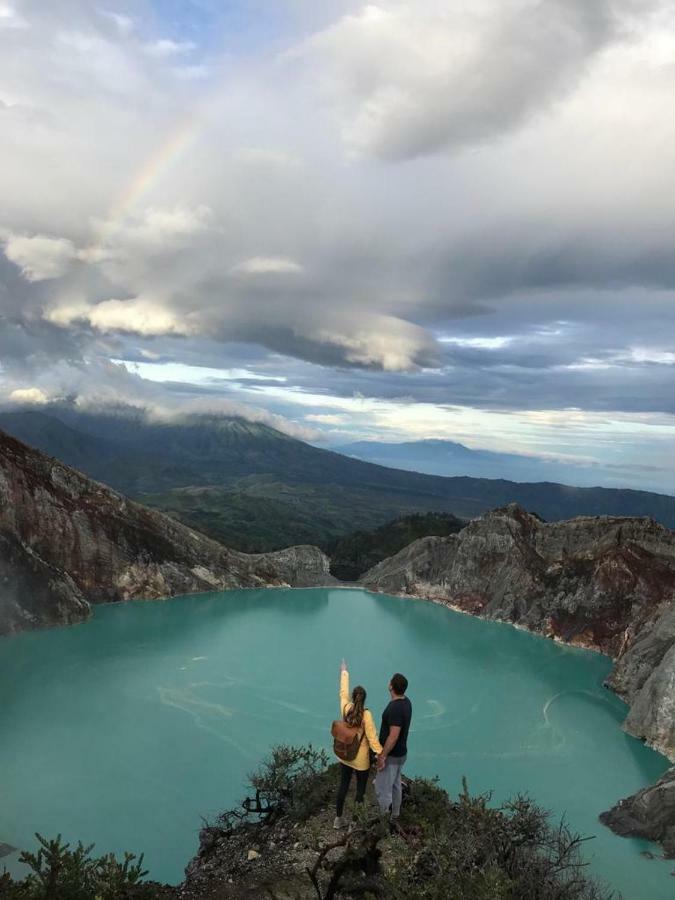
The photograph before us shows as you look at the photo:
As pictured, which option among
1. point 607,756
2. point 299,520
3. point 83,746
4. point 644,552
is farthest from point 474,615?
point 299,520

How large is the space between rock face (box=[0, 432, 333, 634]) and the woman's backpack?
51.1 meters

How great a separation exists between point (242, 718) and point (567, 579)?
4625 cm

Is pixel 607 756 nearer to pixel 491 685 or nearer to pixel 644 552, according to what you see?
pixel 491 685

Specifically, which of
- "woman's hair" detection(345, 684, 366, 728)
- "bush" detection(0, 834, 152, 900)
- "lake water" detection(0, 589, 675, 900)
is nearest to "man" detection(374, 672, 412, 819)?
"woman's hair" detection(345, 684, 366, 728)

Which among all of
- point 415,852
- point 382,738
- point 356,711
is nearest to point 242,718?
point 415,852

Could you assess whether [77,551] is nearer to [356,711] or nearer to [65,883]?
[65,883]

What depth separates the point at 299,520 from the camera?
197 metres

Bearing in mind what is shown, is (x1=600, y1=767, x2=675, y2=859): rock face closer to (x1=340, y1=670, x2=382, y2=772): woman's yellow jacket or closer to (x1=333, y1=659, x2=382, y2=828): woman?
(x1=333, y1=659, x2=382, y2=828): woman

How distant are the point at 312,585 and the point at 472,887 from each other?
81.7m

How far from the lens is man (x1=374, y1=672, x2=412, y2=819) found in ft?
34.5

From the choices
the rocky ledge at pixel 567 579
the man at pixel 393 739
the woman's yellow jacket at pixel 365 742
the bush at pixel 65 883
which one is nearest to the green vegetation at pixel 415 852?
the man at pixel 393 739

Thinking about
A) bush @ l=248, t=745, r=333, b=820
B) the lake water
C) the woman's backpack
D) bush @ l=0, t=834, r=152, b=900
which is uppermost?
the woman's backpack

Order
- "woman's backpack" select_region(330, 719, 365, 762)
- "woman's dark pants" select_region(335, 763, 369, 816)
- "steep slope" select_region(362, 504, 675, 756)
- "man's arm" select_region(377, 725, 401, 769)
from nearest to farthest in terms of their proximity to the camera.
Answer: "man's arm" select_region(377, 725, 401, 769) → "woman's backpack" select_region(330, 719, 365, 762) → "woman's dark pants" select_region(335, 763, 369, 816) → "steep slope" select_region(362, 504, 675, 756)

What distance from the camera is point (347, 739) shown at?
10797mm
